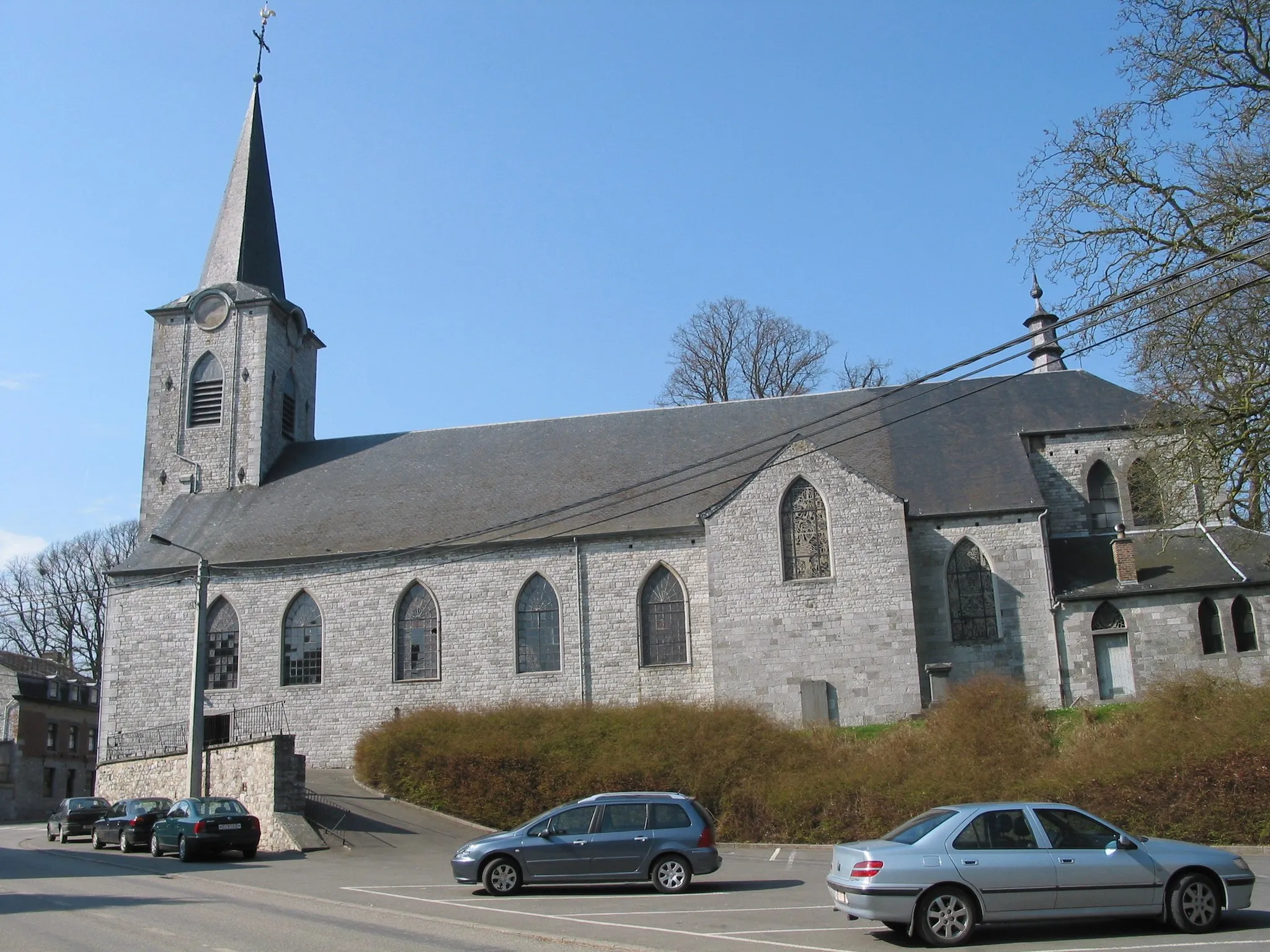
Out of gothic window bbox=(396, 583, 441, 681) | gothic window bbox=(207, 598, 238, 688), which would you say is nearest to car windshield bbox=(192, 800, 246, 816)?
gothic window bbox=(396, 583, 441, 681)

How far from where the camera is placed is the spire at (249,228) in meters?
38.9

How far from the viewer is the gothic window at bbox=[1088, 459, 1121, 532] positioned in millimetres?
30328

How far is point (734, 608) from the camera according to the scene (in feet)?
92.0

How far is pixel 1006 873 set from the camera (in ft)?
33.1

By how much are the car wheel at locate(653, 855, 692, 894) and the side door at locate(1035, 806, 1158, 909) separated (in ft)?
16.4

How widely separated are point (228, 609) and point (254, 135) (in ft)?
58.2

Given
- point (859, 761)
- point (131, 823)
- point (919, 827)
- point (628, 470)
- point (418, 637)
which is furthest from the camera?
point (628, 470)

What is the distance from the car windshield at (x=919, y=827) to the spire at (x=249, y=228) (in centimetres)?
3253

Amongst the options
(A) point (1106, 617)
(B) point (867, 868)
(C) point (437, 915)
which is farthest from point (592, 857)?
(A) point (1106, 617)

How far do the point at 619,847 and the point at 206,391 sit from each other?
27892 mm

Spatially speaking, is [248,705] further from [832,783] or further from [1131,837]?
[1131,837]

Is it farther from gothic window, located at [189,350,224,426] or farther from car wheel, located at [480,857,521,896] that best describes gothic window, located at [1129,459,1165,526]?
gothic window, located at [189,350,224,426]

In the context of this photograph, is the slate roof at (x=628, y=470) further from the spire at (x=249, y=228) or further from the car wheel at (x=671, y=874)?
the car wheel at (x=671, y=874)

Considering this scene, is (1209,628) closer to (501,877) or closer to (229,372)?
(501,877)
